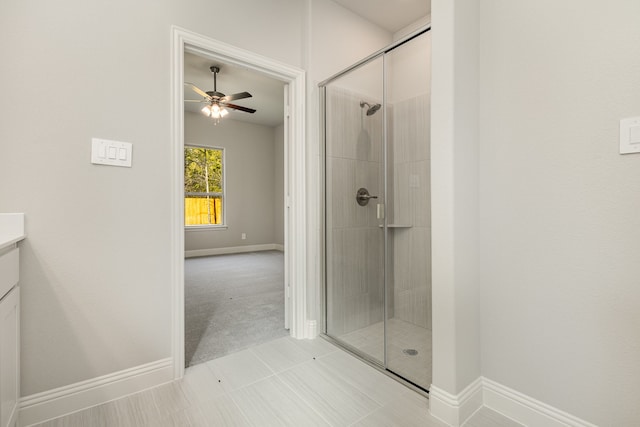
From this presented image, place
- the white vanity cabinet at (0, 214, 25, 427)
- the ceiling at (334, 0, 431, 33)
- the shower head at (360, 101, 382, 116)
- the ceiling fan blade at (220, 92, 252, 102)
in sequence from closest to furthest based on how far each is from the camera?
the white vanity cabinet at (0, 214, 25, 427), the shower head at (360, 101, 382, 116), the ceiling at (334, 0, 431, 33), the ceiling fan blade at (220, 92, 252, 102)

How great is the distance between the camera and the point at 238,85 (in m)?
4.59

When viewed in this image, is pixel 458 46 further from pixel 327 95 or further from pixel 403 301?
pixel 403 301

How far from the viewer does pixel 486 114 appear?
60.4 inches

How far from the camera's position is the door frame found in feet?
5.75

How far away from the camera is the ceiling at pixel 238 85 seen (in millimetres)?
3837

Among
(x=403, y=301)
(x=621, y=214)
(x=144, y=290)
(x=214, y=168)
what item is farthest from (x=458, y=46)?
(x=214, y=168)

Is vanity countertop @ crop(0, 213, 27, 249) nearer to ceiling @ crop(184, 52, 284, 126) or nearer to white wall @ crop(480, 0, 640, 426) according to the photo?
white wall @ crop(480, 0, 640, 426)

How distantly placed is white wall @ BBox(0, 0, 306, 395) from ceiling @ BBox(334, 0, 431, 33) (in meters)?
1.37

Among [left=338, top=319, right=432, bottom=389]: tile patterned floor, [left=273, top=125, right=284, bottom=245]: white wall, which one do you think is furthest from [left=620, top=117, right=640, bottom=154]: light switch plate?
[left=273, top=125, right=284, bottom=245]: white wall

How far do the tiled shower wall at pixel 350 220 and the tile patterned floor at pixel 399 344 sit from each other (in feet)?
0.26

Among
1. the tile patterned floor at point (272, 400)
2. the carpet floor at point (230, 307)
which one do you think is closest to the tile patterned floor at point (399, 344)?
the tile patterned floor at point (272, 400)

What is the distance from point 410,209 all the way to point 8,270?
6.89 feet

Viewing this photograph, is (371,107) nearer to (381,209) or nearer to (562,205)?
(381,209)

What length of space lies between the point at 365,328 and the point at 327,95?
184 centimetres
